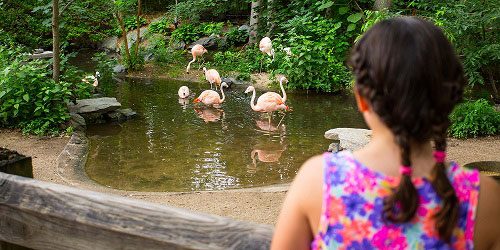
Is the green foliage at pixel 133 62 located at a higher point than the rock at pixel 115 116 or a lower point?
higher

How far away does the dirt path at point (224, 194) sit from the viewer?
172 inches

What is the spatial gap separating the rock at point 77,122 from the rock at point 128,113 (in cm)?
74

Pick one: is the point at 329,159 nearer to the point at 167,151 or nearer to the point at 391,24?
the point at 391,24

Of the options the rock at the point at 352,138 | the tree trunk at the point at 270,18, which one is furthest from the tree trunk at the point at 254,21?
the rock at the point at 352,138

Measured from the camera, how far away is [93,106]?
306 inches

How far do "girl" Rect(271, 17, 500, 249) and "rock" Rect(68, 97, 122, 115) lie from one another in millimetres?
7111

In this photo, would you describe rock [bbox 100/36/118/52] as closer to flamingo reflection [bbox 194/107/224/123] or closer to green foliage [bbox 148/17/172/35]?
green foliage [bbox 148/17/172/35]

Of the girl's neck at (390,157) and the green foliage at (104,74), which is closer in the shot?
the girl's neck at (390,157)

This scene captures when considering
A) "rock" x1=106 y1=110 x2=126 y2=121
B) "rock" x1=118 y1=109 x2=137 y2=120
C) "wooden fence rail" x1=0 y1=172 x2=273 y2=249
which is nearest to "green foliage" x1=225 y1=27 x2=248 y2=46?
"rock" x1=118 y1=109 x2=137 y2=120

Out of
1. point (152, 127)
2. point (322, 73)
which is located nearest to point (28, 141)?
point (152, 127)

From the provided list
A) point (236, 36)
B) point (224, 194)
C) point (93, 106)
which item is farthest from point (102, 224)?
point (236, 36)

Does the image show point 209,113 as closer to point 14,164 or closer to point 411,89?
point 14,164

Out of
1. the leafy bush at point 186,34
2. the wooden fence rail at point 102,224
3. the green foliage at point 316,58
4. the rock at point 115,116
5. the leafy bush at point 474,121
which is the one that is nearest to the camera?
the wooden fence rail at point 102,224

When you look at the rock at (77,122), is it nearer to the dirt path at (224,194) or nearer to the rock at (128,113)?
the dirt path at (224,194)
